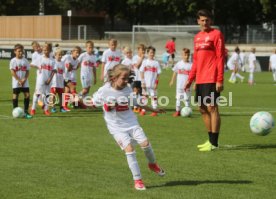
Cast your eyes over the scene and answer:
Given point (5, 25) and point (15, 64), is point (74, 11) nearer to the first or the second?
point (5, 25)

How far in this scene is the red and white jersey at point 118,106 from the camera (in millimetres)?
9016

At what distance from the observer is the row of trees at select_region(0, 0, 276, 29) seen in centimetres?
6297

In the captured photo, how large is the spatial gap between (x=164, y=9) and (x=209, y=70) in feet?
183

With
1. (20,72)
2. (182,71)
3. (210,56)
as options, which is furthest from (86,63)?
(210,56)

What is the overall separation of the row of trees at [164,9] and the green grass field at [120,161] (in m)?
44.6

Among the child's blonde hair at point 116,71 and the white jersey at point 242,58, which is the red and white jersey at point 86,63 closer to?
the child's blonde hair at point 116,71

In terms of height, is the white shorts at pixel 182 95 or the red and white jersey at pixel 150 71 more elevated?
the red and white jersey at pixel 150 71

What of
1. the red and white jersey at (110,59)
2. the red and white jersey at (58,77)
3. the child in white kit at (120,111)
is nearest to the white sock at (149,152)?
the child in white kit at (120,111)

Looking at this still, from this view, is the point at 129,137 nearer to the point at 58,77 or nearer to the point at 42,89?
the point at 42,89

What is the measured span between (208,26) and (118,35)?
1640 inches

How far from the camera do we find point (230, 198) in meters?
8.42

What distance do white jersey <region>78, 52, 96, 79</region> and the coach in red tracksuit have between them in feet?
31.1

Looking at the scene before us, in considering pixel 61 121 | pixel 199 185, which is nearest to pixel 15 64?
pixel 61 121

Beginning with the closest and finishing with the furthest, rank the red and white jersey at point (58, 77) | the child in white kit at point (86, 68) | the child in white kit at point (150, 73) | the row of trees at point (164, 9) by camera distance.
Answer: the child in white kit at point (150, 73), the red and white jersey at point (58, 77), the child in white kit at point (86, 68), the row of trees at point (164, 9)
